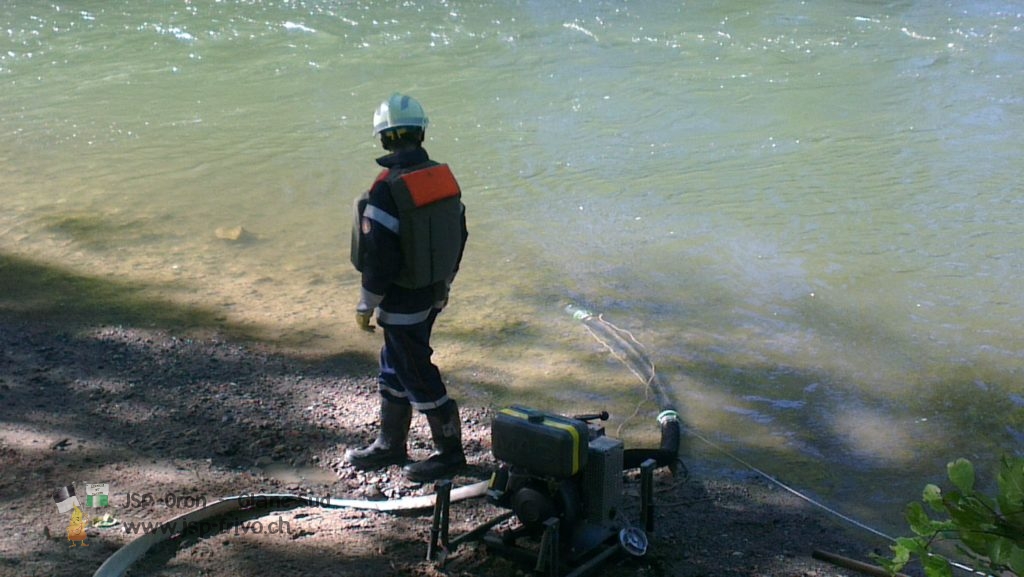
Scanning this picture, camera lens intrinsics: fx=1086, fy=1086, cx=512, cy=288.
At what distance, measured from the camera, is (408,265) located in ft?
16.8

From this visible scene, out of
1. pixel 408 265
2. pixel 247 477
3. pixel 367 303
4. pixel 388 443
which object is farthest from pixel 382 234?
pixel 247 477

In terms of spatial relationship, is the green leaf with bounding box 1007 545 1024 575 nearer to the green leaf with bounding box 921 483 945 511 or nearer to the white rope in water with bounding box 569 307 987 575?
the green leaf with bounding box 921 483 945 511

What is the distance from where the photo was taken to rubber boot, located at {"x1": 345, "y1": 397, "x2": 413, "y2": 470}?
5.53 metres

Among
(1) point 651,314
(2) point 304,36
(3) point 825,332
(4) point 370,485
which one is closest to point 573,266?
(1) point 651,314

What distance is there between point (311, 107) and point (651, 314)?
26.6 feet

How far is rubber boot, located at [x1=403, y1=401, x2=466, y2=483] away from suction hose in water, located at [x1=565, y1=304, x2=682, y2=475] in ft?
3.11

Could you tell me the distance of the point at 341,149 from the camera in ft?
41.5

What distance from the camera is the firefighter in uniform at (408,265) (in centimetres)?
505

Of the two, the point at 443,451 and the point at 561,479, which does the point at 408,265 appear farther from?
the point at 561,479

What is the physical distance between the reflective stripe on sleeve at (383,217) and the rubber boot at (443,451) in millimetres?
989

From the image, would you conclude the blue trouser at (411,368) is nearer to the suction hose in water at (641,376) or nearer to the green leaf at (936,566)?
the suction hose in water at (641,376)
